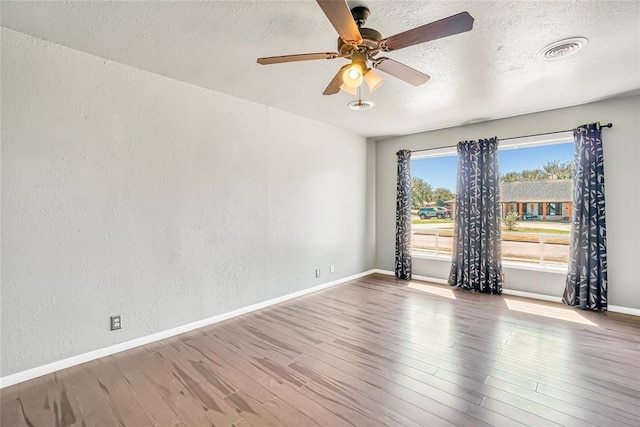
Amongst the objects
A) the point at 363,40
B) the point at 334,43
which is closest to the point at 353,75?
the point at 363,40

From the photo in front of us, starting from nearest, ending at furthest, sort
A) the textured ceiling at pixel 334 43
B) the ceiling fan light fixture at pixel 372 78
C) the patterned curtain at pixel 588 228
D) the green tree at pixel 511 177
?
the textured ceiling at pixel 334 43
the ceiling fan light fixture at pixel 372 78
the patterned curtain at pixel 588 228
the green tree at pixel 511 177

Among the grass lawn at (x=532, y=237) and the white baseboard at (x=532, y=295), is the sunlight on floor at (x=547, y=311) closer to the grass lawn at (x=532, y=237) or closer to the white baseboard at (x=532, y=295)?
the white baseboard at (x=532, y=295)

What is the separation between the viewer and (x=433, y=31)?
1.66 metres

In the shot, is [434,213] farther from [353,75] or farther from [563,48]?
[353,75]

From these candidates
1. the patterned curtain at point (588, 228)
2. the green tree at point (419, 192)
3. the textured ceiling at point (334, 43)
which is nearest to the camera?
the textured ceiling at point (334, 43)

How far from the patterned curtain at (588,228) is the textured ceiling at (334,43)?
0.59 meters

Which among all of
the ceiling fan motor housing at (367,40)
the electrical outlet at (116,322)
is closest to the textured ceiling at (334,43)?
the ceiling fan motor housing at (367,40)

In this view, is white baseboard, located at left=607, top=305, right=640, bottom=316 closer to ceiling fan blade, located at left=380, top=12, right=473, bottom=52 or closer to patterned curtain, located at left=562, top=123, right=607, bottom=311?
patterned curtain, located at left=562, top=123, right=607, bottom=311

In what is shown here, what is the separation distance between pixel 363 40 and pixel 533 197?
393 cm

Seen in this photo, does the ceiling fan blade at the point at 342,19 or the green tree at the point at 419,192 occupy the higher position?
the ceiling fan blade at the point at 342,19

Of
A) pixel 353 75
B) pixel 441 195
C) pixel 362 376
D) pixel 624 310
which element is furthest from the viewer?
pixel 441 195

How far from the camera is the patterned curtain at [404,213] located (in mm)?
5328

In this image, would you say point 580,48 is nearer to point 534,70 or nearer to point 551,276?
point 534,70

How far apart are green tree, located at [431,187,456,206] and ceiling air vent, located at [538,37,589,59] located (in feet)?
9.02
